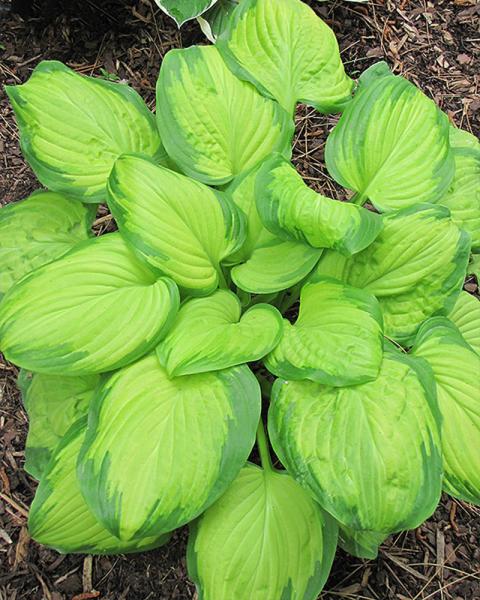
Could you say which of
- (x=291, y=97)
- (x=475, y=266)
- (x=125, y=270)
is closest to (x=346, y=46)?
(x=291, y=97)

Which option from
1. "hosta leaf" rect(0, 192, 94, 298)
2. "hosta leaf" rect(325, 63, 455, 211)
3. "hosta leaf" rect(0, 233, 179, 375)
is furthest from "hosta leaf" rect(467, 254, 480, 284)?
"hosta leaf" rect(0, 192, 94, 298)

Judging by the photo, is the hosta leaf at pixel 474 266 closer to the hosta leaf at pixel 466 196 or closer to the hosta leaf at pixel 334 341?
the hosta leaf at pixel 466 196

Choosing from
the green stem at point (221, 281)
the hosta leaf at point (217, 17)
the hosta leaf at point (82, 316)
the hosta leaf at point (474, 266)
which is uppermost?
the hosta leaf at point (217, 17)

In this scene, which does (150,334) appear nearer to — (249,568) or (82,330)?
(82,330)

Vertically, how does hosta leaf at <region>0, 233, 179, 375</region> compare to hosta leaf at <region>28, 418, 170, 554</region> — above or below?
above

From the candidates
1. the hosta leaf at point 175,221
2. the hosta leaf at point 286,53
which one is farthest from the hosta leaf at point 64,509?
the hosta leaf at point 286,53

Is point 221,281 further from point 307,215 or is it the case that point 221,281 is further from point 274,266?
point 307,215

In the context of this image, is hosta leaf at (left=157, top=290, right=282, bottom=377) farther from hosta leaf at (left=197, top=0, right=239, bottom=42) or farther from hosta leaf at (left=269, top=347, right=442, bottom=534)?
hosta leaf at (left=197, top=0, right=239, bottom=42)
